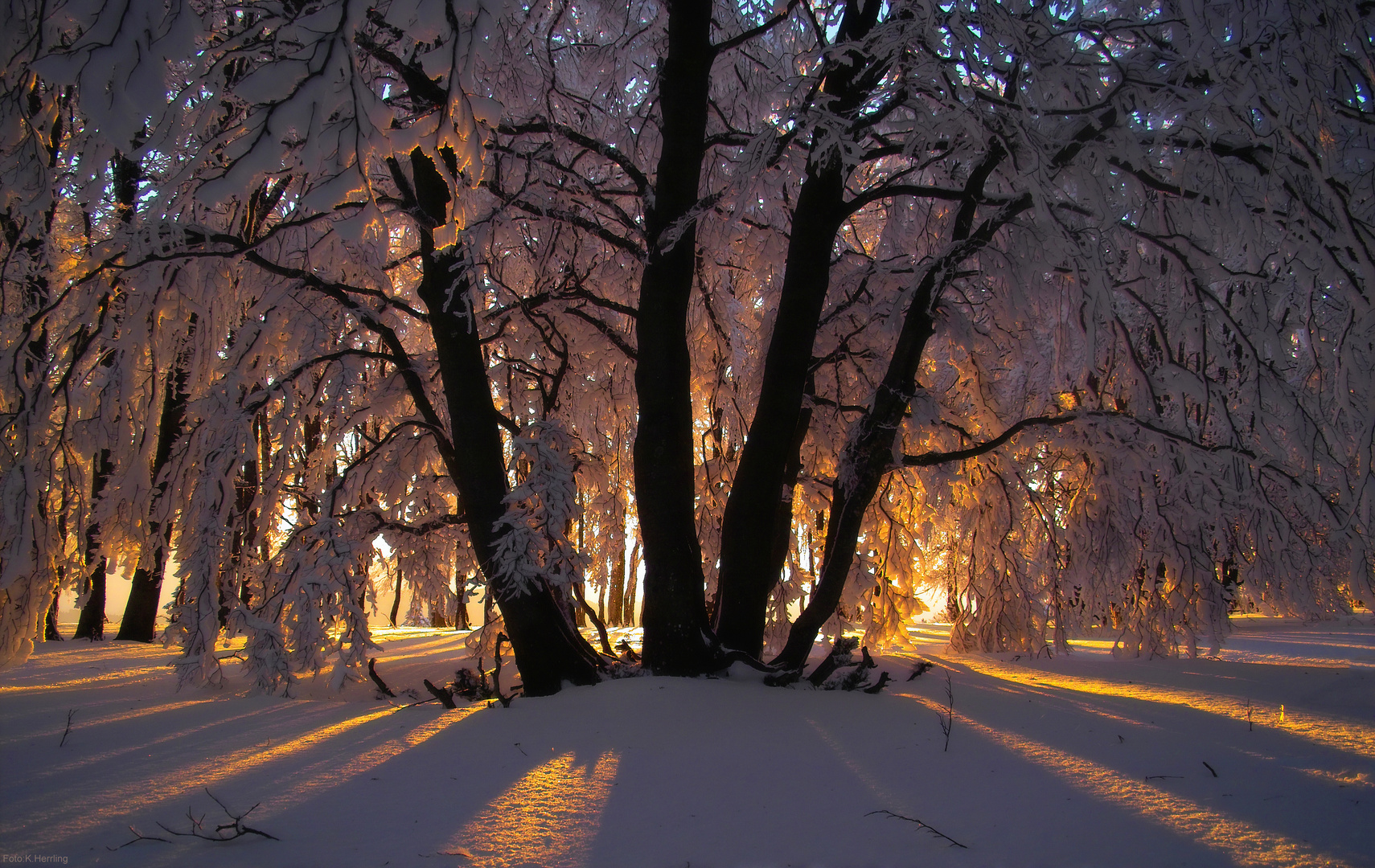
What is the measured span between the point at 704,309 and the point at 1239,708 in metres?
4.19

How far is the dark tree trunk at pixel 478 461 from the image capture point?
393 cm

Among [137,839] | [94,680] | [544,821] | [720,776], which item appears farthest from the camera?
[94,680]

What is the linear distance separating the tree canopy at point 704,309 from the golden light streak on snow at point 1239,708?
0.74m

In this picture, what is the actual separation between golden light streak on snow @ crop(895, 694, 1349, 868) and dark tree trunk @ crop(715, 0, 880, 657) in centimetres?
171

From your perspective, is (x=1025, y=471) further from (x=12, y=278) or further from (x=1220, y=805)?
(x=12, y=278)

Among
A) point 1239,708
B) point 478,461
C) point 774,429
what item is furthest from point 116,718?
point 1239,708

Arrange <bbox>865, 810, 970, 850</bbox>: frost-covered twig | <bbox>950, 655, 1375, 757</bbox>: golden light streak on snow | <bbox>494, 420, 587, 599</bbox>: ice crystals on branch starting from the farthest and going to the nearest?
<bbox>494, 420, 587, 599</bbox>: ice crystals on branch < <bbox>950, 655, 1375, 757</bbox>: golden light streak on snow < <bbox>865, 810, 970, 850</bbox>: frost-covered twig

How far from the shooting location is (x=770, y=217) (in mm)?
5441

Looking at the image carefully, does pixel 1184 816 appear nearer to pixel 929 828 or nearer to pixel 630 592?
pixel 929 828

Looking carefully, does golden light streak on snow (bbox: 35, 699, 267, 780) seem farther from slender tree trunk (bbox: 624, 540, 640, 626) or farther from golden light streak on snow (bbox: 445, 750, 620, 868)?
slender tree trunk (bbox: 624, 540, 640, 626)

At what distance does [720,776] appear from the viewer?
8.10ft

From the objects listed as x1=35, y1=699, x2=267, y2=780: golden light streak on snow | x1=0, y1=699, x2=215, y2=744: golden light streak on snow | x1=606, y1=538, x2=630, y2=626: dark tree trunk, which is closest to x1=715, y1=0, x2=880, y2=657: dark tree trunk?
x1=35, y1=699, x2=267, y2=780: golden light streak on snow

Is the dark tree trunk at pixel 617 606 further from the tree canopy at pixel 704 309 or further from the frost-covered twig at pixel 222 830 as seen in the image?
the frost-covered twig at pixel 222 830

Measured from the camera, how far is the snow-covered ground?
1.90 meters
